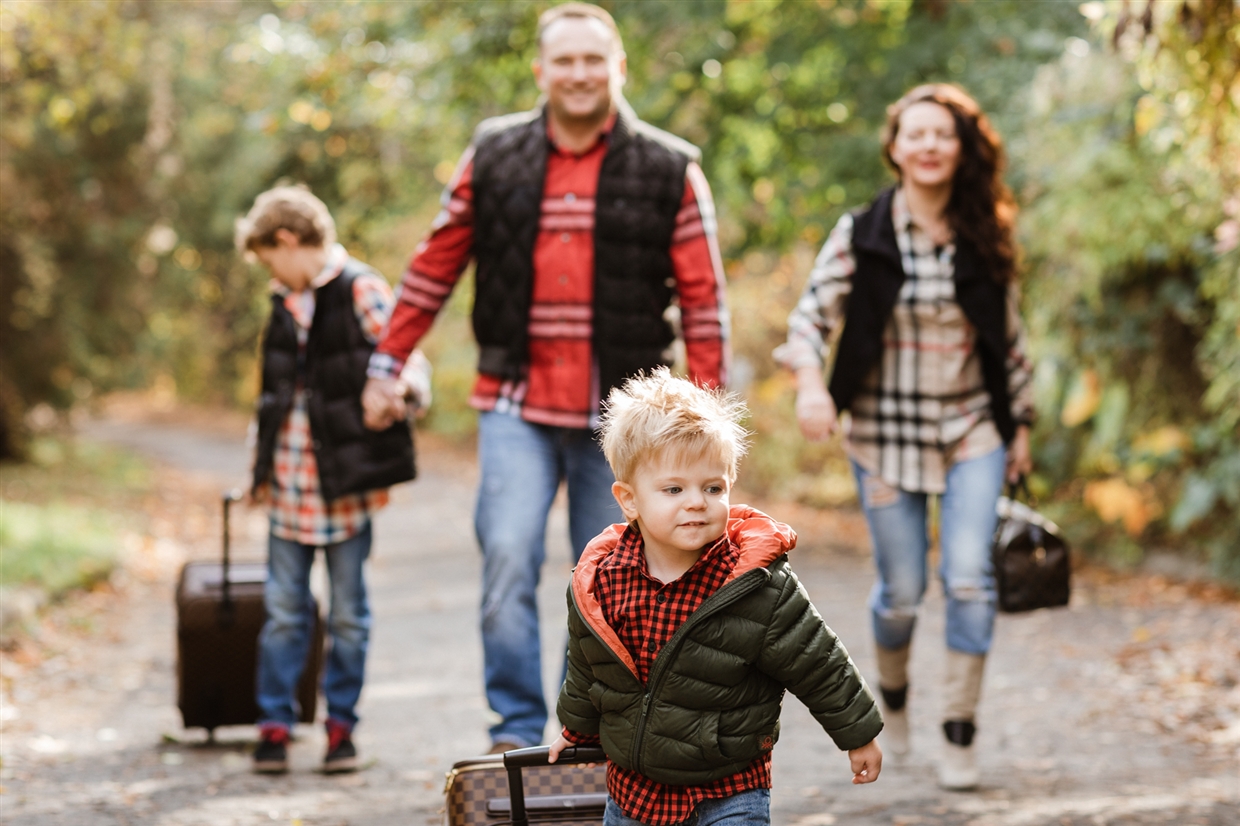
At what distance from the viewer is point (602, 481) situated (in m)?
4.22

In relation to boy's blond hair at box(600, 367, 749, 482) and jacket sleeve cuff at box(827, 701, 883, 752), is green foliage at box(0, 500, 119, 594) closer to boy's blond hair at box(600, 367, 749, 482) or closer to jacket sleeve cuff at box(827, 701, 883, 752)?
boy's blond hair at box(600, 367, 749, 482)

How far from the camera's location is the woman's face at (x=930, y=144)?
4.46 metres

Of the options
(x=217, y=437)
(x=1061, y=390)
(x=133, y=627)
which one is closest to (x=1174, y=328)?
(x=1061, y=390)

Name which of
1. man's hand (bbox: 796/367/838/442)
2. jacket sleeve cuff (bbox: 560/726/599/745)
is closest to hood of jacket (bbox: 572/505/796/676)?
jacket sleeve cuff (bbox: 560/726/599/745)

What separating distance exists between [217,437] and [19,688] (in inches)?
904

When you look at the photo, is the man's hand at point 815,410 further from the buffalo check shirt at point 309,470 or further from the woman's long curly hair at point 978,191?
the buffalo check shirt at point 309,470

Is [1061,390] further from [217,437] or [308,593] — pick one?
[217,437]

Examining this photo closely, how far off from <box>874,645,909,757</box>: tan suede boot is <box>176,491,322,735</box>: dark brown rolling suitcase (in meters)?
2.15

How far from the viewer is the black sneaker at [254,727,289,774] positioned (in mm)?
4668

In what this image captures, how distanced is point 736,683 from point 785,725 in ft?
11.0

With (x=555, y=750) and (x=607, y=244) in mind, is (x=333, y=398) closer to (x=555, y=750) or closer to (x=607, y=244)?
(x=607, y=244)

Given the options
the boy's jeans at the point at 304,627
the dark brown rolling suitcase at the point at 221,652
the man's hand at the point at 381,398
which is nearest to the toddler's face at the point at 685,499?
the man's hand at the point at 381,398

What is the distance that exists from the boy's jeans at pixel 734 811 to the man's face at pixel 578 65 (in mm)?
2321

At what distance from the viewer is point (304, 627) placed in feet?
15.8
